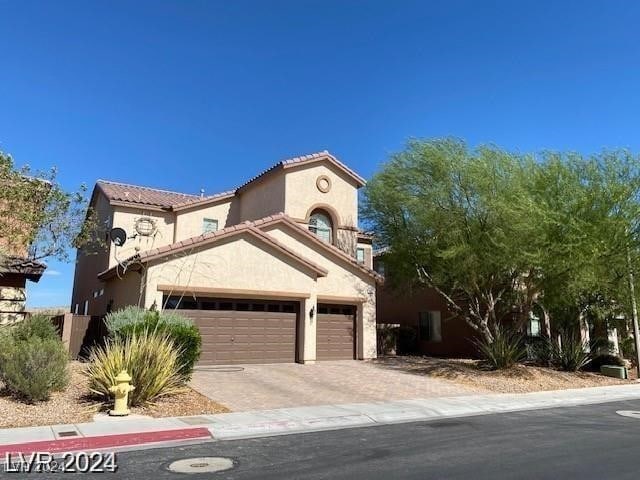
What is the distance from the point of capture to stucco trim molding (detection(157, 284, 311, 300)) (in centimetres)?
1772

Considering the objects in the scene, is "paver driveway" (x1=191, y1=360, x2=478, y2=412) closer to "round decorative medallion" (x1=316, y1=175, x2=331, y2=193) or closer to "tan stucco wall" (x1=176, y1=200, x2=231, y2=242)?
"round decorative medallion" (x1=316, y1=175, x2=331, y2=193)

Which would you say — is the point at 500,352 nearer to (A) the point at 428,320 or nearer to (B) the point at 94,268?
(A) the point at 428,320

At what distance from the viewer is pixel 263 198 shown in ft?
83.7

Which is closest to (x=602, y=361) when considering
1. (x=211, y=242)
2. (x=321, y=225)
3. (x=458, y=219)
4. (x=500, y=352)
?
(x=500, y=352)

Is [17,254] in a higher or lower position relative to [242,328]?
higher

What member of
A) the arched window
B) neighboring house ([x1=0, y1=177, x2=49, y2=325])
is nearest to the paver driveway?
neighboring house ([x1=0, y1=177, x2=49, y2=325])

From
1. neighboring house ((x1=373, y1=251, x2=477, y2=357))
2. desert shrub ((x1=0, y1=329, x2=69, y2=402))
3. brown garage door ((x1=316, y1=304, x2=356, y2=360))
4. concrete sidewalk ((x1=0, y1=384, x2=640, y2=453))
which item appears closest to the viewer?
concrete sidewalk ((x1=0, y1=384, x2=640, y2=453))

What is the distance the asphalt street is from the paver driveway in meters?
3.21

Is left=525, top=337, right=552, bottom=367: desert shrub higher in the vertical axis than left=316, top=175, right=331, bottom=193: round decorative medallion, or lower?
lower

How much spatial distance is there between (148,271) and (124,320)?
125 inches

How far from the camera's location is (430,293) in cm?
2791

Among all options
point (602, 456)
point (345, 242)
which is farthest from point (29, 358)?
point (345, 242)

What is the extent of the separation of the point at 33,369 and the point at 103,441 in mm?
3541

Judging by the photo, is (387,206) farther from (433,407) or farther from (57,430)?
(57,430)
